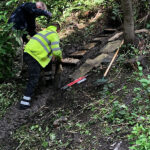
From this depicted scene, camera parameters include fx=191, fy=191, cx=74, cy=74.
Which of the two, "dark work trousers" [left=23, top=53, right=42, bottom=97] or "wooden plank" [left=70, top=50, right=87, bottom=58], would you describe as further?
"wooden plank" [left=70, top=50, right=87, bottom=58]

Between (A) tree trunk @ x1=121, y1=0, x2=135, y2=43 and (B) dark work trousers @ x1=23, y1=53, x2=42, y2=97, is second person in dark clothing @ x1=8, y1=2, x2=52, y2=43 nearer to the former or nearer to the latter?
(B) dark work trousers @ x1=23, y1=53, x2=42, y2=97

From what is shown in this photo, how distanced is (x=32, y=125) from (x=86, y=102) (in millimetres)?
1064

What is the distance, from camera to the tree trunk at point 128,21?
4.05 metres

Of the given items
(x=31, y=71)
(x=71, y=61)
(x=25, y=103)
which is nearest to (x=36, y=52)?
(x=31, y=71)

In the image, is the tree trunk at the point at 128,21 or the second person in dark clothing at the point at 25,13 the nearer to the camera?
the tree trunk at the point at 128,21

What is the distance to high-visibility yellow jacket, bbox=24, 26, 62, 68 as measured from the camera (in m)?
3.74

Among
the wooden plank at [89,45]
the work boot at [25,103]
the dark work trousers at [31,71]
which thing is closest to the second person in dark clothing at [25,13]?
the dark work trousers at [31,71]

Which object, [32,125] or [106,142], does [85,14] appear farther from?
[106,142]

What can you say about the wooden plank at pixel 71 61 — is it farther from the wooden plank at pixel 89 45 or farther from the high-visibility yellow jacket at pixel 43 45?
the high-visibility yellow jacket at pixel 43 45

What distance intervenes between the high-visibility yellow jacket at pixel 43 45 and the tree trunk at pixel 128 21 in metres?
1.56

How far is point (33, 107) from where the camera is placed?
387 centimetres

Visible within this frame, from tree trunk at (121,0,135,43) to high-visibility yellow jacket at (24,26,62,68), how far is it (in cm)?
156

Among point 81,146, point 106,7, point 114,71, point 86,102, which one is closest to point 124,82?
point 114,71

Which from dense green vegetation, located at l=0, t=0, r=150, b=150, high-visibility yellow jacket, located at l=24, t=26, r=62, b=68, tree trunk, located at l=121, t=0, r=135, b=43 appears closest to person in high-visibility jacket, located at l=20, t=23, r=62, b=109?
high-visibility yellow jacket, located at l=24, t=26, r=62, b=68
